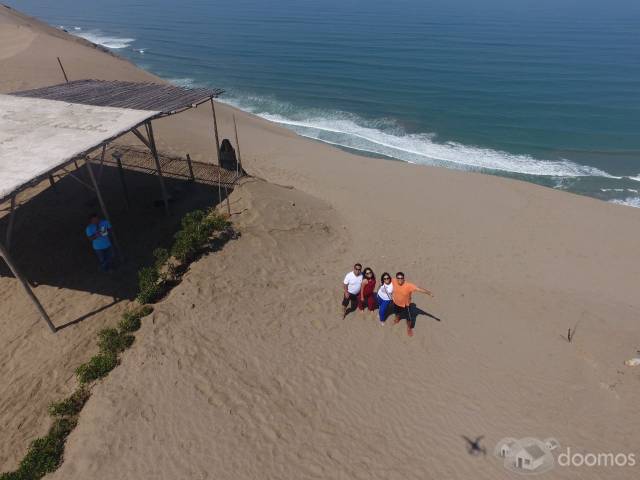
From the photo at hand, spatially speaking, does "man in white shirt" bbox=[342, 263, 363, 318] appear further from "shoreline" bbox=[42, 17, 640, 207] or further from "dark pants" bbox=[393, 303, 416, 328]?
"shoreline" bbox=[42, 17, 640, 207]

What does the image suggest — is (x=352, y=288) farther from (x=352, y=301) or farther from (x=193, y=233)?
(x=193, y=233)

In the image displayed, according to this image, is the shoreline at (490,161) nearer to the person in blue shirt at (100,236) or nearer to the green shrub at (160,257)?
the green shrub at (160,257)

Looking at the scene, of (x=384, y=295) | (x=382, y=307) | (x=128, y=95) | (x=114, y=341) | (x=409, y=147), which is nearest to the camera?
(x=114, y=341)

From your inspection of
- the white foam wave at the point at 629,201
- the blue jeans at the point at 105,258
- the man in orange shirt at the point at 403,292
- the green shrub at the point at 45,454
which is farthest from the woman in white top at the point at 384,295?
the white foam wave at the point at 629,201

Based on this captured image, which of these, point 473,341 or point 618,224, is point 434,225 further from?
point 618,224

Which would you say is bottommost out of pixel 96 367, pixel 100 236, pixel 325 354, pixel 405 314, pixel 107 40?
pixel 107 40
